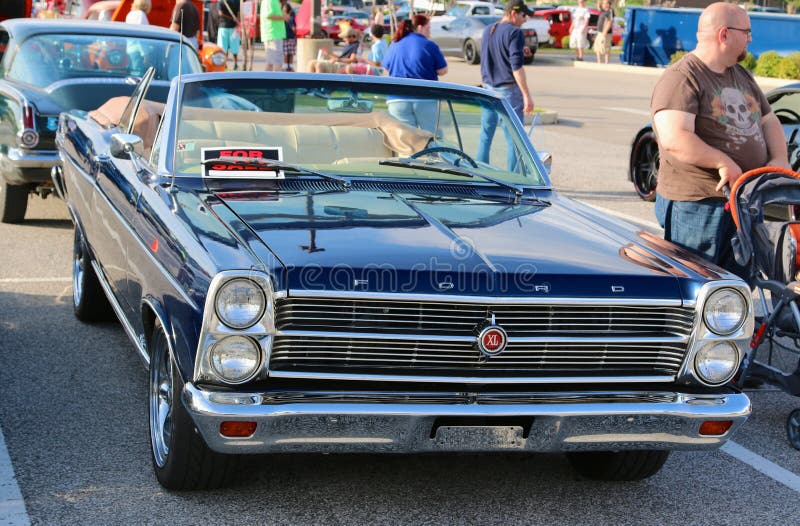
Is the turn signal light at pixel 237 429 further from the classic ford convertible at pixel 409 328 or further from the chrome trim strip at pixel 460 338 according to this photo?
the chrome trim strip at pixel 460 338

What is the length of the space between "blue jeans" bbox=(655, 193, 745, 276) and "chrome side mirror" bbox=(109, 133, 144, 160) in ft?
8.86

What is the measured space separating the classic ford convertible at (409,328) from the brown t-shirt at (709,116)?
101cm

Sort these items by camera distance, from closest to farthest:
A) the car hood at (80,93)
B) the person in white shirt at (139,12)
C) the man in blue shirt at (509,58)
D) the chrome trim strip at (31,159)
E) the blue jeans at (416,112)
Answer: the blue jeans at (416,112) < the chrome trim strip at (31,159) < the car hood at (80,93) < the man in blue shirt at (509,58) < the person in white shirt at (139,12)

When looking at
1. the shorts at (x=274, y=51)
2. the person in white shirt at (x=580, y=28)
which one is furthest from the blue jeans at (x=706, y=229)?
the person in white shirt at (x=580, y=28)

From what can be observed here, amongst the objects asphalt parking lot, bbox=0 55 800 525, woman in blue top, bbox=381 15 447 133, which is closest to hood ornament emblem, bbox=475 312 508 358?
asphalt parking lot, bbox=0 55 800 525

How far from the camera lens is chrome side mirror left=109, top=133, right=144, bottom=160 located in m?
5.45

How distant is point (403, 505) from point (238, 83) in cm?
224

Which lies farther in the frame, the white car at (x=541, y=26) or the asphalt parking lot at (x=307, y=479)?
the white car at (x=541, y=26)

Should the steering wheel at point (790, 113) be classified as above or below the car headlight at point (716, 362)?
above

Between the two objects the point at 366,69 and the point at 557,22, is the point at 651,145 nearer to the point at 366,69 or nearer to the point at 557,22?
the point at 366,69

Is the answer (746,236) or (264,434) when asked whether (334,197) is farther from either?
(746,236)

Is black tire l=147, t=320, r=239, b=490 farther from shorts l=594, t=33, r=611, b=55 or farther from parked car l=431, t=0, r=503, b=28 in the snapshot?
parked car l=431, t=0, r=503, b=28

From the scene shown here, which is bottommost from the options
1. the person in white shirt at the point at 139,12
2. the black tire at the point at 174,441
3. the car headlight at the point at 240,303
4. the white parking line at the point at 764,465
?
the white parking line at the point at 764,465

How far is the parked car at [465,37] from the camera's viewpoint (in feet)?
116
